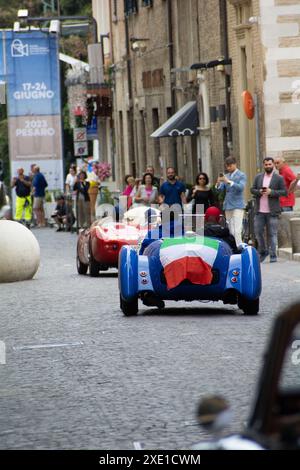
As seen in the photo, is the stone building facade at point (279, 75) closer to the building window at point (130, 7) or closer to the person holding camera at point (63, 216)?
the person holding camera at point (63, 216)

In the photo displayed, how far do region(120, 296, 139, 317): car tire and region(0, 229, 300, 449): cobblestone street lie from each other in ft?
0.39

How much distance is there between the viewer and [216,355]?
41.6 ft

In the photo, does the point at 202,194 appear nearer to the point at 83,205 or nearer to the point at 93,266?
the point at 93,266

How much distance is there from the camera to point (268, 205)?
26.7 metres

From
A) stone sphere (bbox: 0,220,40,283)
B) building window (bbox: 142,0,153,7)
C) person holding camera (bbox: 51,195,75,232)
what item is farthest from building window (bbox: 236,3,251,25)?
person holding camera (bbox: 51,195,75,232)

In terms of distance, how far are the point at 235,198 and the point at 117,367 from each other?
1632cm

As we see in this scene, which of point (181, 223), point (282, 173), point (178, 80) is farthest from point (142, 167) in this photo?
point (181, 223)

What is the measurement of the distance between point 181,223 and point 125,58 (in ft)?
115

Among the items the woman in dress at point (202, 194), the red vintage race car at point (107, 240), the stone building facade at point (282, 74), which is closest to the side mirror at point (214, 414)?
the red vintage race car at point (107, 240)

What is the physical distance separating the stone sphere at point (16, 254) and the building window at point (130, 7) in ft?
84.4

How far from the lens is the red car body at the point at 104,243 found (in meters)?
24.7

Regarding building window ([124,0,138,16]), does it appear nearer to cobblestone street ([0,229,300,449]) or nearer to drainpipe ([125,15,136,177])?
drainpipe ([125,15,136,177])

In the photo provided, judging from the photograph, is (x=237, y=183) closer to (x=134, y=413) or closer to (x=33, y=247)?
(x=33, y=247)

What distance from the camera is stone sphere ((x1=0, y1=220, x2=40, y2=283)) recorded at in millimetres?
24359
